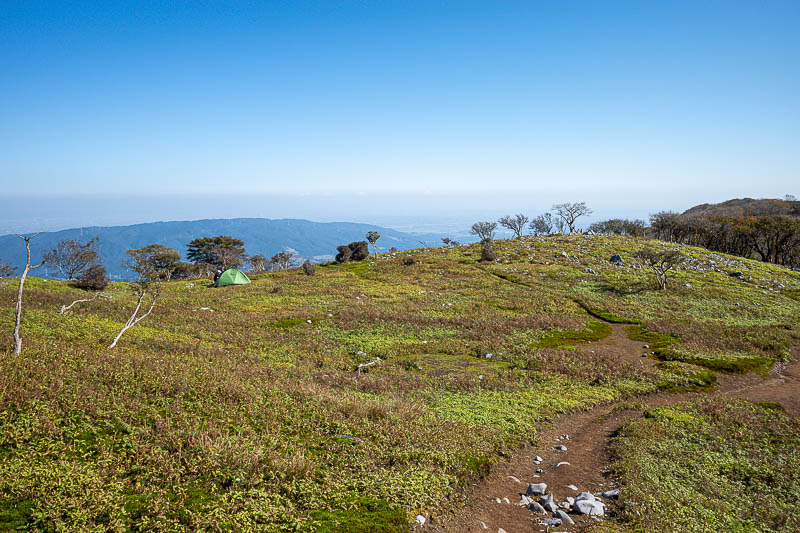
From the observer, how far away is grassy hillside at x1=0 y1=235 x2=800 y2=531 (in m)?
7.56

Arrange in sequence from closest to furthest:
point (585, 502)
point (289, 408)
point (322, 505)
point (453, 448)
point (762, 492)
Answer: point (322, 505)
point (585, 502)
point (762, 492)
point (453, 448)
point (289, 408)

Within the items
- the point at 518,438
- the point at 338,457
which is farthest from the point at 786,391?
the point at 338,457

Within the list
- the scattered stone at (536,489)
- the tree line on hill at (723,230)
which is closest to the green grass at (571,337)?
the scattered stone at (536,489)

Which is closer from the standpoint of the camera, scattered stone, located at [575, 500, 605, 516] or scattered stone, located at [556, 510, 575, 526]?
scattered stone, located at [556, 510, 575, 526]

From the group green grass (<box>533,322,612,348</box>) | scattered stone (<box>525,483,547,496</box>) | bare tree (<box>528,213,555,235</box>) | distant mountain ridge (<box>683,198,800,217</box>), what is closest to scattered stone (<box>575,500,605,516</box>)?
scattered stone (<box>525,483,547,496</box>)

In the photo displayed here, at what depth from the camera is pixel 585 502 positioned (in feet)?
32.0

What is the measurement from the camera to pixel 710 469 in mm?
11500

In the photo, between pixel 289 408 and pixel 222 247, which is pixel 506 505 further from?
pixel 222 247

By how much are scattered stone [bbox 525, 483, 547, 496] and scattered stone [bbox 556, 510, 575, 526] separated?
2.79 feet

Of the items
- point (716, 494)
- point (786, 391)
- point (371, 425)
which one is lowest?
point (786, 391)

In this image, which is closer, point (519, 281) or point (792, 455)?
point (792, 455)

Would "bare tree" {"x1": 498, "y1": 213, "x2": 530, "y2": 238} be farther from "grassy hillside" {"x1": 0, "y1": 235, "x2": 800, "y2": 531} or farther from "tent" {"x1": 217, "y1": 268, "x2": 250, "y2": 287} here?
"tent" {"x1": 217, "y1": 268, "x2": 250, "y2": 287}

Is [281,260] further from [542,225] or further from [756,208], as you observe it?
[756,208]

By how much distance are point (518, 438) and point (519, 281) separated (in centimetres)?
4390
